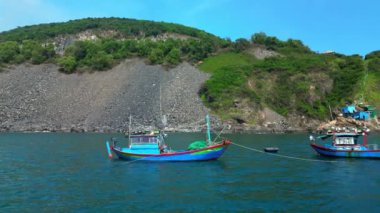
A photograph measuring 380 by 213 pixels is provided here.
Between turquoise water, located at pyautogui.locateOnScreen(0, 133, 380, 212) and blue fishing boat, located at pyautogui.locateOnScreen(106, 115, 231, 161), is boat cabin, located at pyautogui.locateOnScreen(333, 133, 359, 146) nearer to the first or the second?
turquoise water, located at pyautogui.locateOnScreen(0, 133, 380, 212)

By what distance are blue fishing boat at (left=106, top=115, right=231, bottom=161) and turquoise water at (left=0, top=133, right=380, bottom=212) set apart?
1.11 meters

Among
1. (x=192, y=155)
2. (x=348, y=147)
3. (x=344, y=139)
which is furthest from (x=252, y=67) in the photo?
(x=192, y=155)

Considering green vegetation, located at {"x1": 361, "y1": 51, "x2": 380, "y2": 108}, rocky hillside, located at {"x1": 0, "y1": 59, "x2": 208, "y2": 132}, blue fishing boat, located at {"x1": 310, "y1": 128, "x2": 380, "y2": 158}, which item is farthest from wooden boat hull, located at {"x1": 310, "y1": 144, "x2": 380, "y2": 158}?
green vegetation, located at {"x1": 361, "y1": 51, "x2": 380, "y2": 108}

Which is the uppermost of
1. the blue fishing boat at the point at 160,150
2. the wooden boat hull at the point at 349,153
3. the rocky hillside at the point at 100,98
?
the rocky hillside at the point at 100,98

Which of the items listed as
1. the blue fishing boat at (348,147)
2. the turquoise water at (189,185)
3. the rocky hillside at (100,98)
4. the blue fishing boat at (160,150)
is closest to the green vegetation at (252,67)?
the rocky hillside at (100,98)

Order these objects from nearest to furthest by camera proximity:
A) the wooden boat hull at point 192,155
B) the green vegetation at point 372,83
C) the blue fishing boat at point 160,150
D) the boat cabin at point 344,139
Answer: the wooden boat hull at point 192,155
the blue fishing boat at point 160,150
the boat cabin at point 344,139
the green vegetation at point 372,83

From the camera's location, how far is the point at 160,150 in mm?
52781

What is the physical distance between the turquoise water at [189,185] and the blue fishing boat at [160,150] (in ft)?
3.63

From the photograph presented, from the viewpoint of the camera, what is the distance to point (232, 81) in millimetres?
143250

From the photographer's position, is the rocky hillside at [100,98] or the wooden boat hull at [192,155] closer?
the wooden boat hull at [192,155]

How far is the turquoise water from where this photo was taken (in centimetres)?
2988

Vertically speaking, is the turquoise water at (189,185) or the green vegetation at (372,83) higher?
the green vegetation at (372,83)

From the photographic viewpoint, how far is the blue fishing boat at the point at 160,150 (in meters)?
51.2

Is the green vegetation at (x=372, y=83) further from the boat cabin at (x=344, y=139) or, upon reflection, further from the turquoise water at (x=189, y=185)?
the turquoise water at (x=189, y=185)
